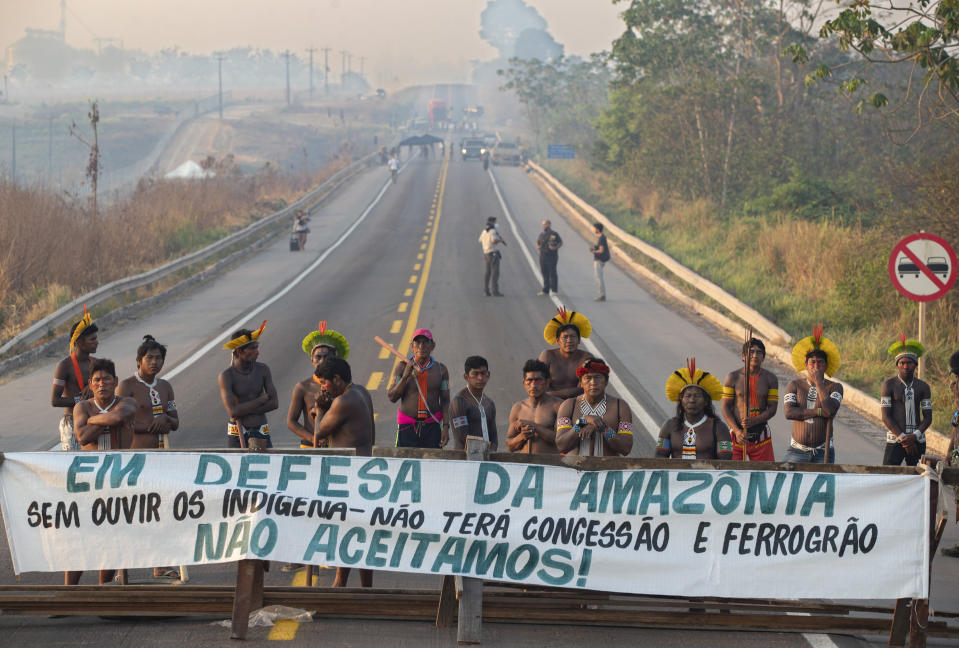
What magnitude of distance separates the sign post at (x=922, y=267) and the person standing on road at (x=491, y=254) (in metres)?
12.0

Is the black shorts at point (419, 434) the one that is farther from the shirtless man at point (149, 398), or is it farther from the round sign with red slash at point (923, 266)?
the round sign with red slash at point (923, 266)

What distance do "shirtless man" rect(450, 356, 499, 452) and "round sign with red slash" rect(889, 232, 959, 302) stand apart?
5962 millimetres

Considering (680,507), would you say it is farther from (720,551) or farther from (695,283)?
(695,283)

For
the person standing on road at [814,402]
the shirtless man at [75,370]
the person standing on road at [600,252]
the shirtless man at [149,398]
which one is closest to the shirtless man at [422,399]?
the shirtless man at [149,398]

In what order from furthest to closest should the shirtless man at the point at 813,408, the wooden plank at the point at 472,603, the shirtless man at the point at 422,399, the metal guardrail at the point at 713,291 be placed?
1. the metal guardrail at the point at 713,291
2. the shirtless man at the point at 422,399
3. the shirtless man at the point at 813,408
4. the wooden plank at the point at 472,603

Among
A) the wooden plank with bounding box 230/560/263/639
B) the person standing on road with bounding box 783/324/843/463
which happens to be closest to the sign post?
the person standing on road with bounding box 783/324/843/463

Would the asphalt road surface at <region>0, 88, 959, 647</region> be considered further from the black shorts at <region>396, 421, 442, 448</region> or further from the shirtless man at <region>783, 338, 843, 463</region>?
the black shorts at <region>396, 421, 442, 448</region>

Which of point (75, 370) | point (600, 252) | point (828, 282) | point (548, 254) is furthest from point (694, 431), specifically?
point (548, 254)

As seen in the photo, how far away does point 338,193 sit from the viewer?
53500mm

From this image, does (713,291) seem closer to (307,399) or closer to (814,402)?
(814,402)

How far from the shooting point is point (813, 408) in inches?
368

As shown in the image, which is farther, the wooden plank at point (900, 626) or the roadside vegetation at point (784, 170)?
the roadside vegetation at point (784, 170)

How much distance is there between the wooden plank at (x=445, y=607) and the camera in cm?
683

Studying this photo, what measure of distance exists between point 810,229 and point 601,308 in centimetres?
682
